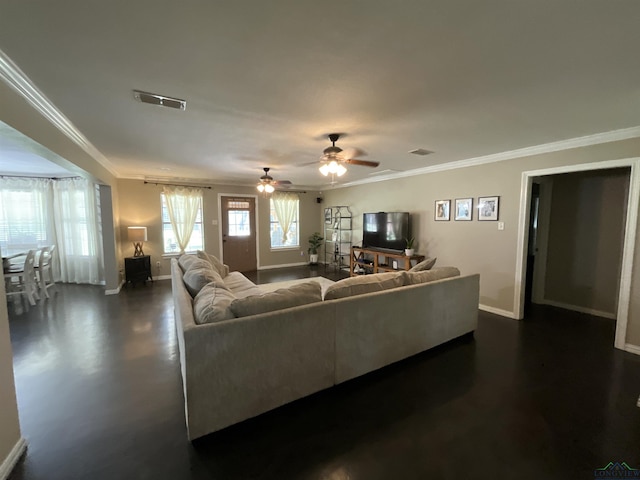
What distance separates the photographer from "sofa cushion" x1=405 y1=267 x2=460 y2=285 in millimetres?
2869

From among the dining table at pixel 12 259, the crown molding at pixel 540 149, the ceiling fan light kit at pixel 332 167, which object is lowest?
the dining table at pixel 12 259

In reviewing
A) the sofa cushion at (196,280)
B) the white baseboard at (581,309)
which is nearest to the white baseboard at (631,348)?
the white baseboard at (581,309)

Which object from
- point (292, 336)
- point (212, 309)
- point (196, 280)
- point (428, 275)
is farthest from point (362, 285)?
point (196, 280)

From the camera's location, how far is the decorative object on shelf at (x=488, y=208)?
410 centimetres

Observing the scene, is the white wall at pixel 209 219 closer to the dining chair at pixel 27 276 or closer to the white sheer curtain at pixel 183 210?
the white sheer curtain at pixel 183 210

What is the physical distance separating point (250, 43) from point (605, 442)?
11.1ft

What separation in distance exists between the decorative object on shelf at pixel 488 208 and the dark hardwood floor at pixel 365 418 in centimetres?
184

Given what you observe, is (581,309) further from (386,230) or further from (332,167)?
(332,167)

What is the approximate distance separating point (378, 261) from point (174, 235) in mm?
4946

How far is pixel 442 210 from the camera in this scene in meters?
4.88

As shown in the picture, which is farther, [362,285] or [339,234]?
[339,234]

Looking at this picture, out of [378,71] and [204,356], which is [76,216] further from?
[378,71]

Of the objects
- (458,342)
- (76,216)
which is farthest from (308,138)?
(76,216)

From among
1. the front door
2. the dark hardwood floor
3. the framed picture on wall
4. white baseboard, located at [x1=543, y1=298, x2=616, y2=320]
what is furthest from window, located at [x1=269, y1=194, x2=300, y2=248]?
white baseboard, located at [x1=543, y1=298, x2=616, y2=320]
